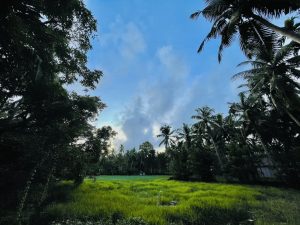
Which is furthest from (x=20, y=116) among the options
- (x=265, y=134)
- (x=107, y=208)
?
(x=265, y=134)

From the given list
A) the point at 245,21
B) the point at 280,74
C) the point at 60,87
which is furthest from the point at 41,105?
the point at 280,74

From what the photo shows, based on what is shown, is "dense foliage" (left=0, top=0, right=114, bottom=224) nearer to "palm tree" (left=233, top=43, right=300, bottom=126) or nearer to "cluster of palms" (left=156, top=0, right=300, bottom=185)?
"cluster of palms" (left=156, top=0, right=300, bottom=185)

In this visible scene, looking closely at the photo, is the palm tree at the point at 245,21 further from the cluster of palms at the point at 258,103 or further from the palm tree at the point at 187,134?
the palm tree at the point at 187,134

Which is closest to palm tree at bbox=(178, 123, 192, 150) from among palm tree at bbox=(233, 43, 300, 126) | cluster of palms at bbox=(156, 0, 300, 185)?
cluster of palms at bbox=(156, 0, 300, 185)

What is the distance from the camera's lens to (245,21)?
514 inches

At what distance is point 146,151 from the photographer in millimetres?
95625

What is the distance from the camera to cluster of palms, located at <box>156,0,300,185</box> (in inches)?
474

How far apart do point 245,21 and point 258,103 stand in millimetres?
35132

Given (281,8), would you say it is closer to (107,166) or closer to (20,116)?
(20,116)

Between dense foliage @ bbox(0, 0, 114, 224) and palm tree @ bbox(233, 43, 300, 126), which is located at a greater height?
palm tree @ bbox(233, 43, 300, 126)

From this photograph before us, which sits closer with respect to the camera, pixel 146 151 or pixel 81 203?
pixel 81 203

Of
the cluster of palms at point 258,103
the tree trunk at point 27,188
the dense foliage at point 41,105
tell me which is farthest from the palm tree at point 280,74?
the tree trunk at point 27,188

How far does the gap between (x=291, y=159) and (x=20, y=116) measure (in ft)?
106

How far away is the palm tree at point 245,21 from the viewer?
37.4 feet
